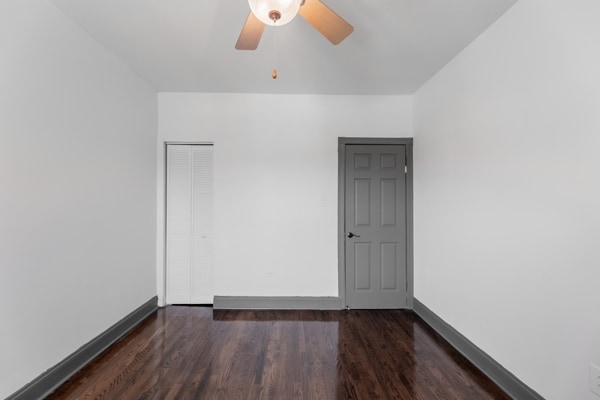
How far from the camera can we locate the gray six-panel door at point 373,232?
3.54 meters

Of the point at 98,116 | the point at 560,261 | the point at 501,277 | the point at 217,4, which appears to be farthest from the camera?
the point at 98,116

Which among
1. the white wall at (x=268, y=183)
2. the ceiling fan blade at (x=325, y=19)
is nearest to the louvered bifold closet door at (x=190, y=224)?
the white wall at (x=268, y=183)

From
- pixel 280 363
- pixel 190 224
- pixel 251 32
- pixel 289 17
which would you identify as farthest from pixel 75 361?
pixel 289 17

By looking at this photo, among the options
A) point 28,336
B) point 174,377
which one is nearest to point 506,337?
point 174,377

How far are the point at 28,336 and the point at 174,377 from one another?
0.99m

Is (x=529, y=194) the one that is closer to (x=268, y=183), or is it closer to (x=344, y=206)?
(x=344, y=206)

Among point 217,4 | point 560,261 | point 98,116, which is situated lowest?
A: point 560,261

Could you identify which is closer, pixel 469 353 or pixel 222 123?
pixel 469 353

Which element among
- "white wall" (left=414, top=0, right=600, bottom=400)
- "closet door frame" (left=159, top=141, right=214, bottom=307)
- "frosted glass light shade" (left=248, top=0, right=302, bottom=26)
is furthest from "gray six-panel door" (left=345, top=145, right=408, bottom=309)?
"frosted glass light shade" (left=248, top=0, right=302, bottom=26)

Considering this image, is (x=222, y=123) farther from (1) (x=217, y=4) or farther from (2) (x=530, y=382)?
(2) (x=530, y=382)

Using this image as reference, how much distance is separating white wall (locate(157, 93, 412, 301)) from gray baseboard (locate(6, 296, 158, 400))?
3.69 ft

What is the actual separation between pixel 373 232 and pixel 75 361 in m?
3.15

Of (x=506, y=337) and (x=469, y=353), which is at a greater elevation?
(x=506, y=337)

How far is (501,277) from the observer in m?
2.07
